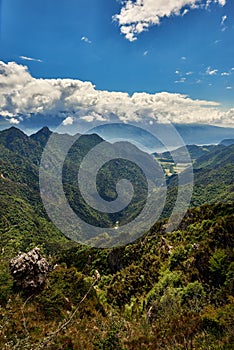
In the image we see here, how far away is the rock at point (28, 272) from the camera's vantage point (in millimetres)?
17656

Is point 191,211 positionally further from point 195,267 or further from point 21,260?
point 21,260

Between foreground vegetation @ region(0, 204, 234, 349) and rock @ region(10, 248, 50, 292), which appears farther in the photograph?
rock @ region(10, 248, 50, 292)

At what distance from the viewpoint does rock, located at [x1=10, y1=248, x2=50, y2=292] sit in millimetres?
17656

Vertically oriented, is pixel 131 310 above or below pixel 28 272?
below

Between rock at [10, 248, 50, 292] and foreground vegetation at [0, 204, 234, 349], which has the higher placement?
rock at [10, 248, 50, 292]

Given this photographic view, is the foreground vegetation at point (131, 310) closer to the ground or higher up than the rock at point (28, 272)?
closer to the ground

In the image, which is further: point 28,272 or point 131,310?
point 131,310

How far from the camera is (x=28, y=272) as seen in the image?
59.0 ft

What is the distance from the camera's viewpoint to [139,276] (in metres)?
41.5

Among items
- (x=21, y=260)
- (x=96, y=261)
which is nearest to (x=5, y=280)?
(x=21, y=260)

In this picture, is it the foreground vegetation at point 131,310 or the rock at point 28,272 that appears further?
the rock at point 28,272

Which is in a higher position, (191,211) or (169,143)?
(169,143)

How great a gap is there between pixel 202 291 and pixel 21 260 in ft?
50.2

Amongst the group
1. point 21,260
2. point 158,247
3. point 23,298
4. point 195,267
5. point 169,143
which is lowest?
point 158,247
